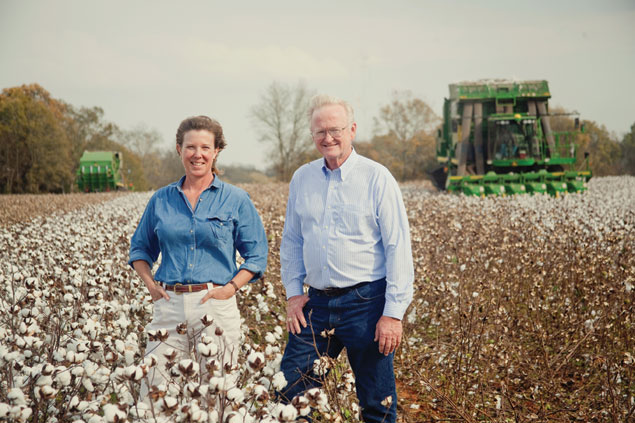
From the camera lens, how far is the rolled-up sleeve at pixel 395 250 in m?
2.68

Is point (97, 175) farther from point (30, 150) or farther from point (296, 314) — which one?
point (296, 314)

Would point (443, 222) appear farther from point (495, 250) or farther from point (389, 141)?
point (389, 141)

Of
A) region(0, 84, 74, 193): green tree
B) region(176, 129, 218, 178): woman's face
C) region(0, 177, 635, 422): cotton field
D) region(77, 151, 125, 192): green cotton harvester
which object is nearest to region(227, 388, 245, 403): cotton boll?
region(0, 177, 635, 422): cotton field

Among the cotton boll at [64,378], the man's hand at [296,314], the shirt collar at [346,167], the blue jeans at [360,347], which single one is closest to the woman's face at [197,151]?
the shirt collar at [346,167]

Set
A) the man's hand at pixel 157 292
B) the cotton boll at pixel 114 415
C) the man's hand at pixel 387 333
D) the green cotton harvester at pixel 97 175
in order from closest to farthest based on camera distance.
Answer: the cotton boll at pixel 114 415 → the man's hand at pixel 387 333 → the man's hand at pixel 157 292 → the green cotton harvester at pixel 97 175

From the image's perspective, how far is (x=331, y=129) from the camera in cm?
280

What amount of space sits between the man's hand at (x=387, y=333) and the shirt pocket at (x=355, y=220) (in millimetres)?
470

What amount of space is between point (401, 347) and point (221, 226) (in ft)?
7.66

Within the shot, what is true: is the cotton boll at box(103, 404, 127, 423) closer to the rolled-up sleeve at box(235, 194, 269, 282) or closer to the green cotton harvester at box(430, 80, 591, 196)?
the rolled-up sleeve at box(235, 194, 269, 282)

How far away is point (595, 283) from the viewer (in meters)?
5.70

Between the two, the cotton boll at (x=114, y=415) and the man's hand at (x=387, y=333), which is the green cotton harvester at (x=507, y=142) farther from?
the cotton boll at (x=114, y=415)

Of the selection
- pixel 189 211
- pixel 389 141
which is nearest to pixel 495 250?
pixel 189 211

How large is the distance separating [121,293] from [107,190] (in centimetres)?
2997

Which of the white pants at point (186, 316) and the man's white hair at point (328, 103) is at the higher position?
the man's white hair at point (328, 103)
